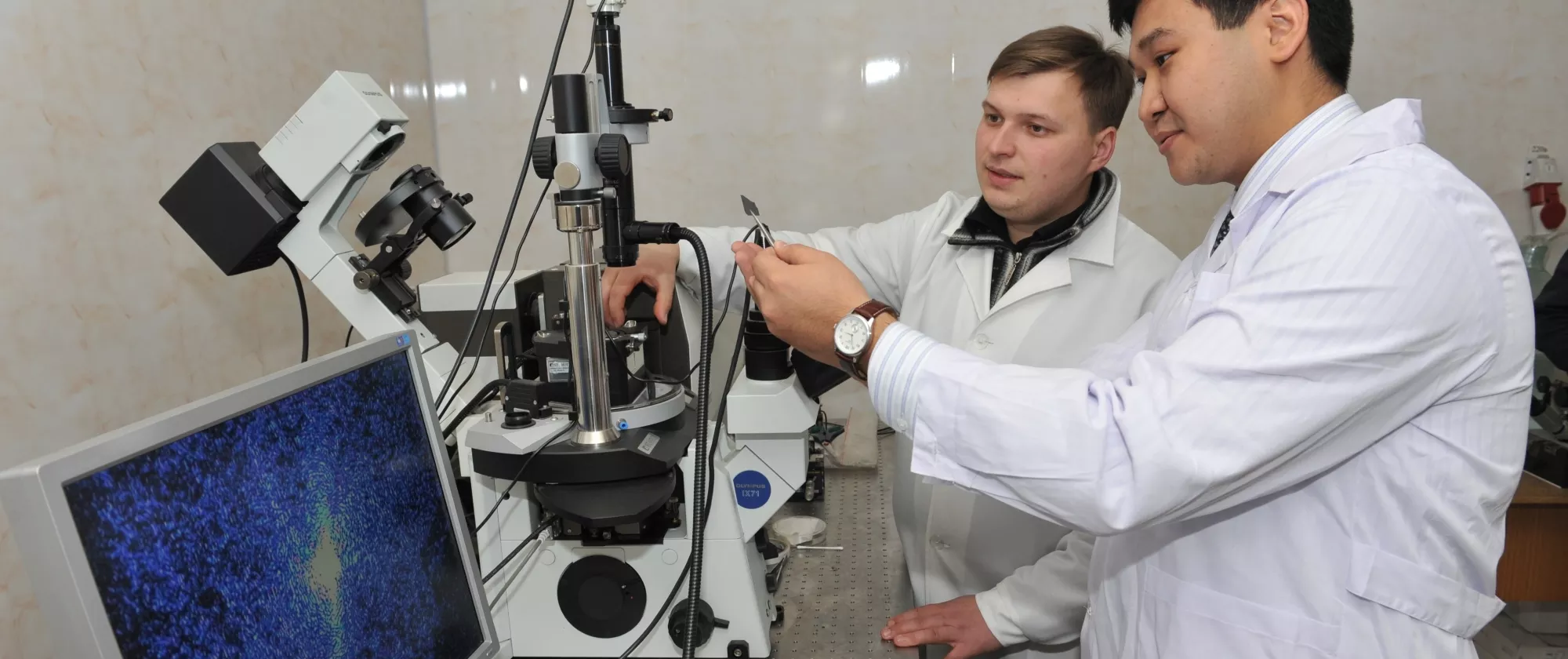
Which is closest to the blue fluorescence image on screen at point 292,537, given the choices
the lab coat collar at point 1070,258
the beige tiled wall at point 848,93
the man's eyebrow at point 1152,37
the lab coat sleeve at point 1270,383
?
the lab coat sleeve at point 1270,383

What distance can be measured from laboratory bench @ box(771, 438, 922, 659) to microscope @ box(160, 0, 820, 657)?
0.08 meters

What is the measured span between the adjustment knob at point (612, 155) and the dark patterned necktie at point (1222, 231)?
58cm

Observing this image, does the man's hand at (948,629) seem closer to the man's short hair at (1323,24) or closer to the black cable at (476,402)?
the black cable at (476,402)

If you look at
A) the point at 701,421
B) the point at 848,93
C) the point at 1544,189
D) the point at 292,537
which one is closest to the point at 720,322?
the point at 701,421

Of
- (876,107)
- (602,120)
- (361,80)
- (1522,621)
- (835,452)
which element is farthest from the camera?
(876,107)

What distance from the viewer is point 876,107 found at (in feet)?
7.59

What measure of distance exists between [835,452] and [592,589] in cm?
89

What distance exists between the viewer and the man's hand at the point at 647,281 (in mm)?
1111

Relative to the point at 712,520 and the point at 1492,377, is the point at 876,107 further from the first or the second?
the point at 1492,377

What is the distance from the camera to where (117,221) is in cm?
144

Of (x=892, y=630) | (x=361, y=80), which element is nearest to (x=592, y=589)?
(x=892, y=630)

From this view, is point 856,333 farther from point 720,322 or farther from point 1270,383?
point 720,322

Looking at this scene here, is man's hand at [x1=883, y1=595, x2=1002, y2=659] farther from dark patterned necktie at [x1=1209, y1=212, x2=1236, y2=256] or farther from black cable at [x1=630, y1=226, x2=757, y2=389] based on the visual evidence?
dark patterned necktie at [x1=1209, y1=212, x2=1236, y2=256]

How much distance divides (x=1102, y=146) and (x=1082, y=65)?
119 millimetres
